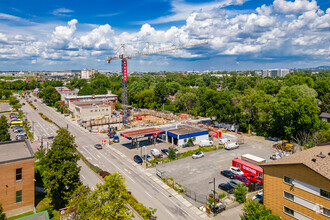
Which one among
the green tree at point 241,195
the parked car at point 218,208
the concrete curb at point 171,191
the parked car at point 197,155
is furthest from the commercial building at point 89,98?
the parked car at point 218,208

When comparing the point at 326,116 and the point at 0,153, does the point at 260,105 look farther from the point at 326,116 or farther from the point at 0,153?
the point at 0,153

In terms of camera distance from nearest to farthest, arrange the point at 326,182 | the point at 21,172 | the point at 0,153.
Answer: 1. the point at 326,182
2. the point at 21,172
3. the point at 0,153

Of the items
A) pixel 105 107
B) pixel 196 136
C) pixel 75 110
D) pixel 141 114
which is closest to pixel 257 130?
pixel 196 136

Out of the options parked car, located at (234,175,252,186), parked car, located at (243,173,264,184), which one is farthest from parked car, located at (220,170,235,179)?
parked car, located at (243,173,264,184)

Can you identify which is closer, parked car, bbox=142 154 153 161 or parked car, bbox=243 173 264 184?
parked car, bbox=243 173 264 184

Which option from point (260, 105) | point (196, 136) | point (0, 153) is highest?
point (260, 105)

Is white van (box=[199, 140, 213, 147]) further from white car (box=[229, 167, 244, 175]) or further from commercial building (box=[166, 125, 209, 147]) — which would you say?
white car (box=[229, 167, 244, 175])

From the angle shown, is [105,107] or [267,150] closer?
[267,150]
